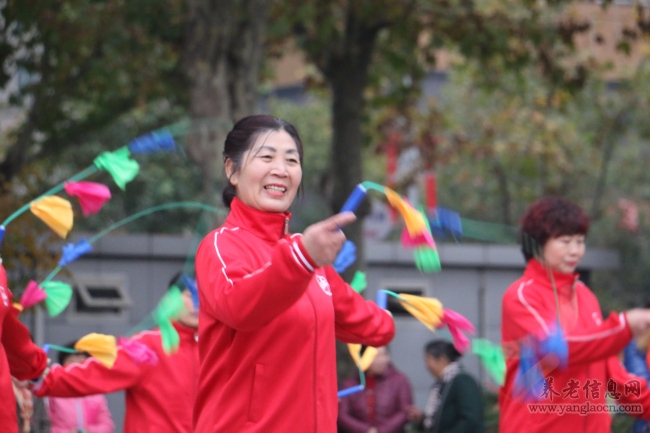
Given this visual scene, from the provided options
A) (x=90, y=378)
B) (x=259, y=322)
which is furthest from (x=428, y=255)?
(x=90, y=378)

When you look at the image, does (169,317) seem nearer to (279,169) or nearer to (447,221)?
(447,221)

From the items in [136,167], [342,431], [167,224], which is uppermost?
[136,167]

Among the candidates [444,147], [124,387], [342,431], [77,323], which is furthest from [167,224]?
[124,387]

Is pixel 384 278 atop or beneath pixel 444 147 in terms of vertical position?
beneath

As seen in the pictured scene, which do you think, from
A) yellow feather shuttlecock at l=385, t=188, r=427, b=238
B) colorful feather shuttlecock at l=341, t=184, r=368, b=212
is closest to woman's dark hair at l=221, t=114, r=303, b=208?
colorful feather shuttlecock at l=341, t=184, r=368, b=212

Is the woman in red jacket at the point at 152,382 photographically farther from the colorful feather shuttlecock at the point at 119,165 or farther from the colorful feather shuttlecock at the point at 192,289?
the colorful feather shuttlecock at the point at 119,165

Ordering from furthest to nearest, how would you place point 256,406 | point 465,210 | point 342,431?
point 465,210 → point 342,431 → point 256,406

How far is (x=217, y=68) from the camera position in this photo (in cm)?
779

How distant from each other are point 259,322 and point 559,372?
76.9 inches

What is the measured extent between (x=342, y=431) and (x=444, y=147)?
880 centimetres

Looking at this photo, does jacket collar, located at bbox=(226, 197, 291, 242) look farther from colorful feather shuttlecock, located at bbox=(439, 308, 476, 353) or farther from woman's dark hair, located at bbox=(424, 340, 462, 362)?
woman's dark hair, located at bbox=(424, 340, 462, 362)

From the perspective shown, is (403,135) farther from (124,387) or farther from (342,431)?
(124,387)

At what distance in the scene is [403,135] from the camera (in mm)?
13781

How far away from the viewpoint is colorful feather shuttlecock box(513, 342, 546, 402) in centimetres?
409
